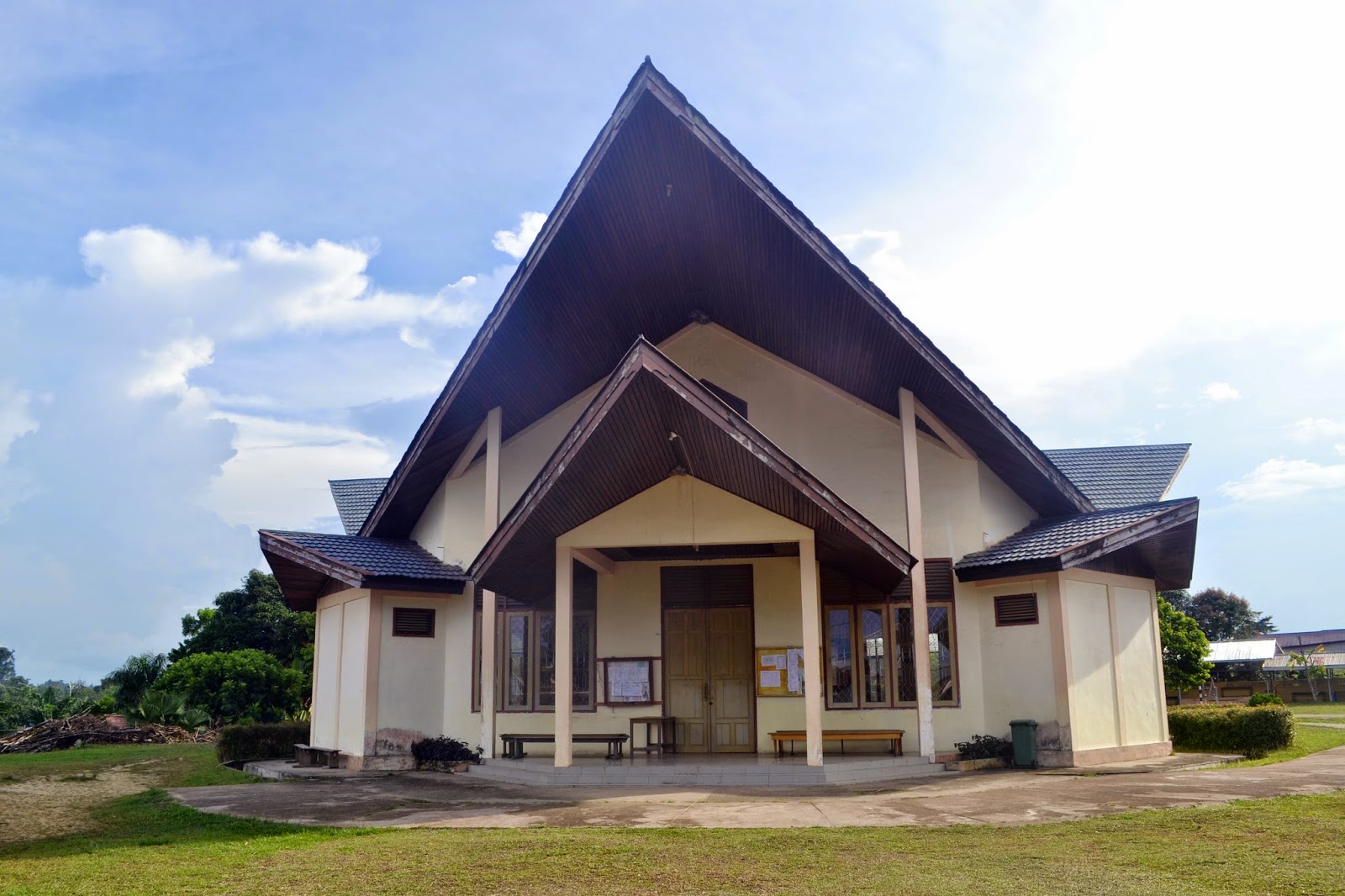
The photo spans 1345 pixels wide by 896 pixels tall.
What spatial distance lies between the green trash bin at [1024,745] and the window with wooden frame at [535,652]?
6.19 m

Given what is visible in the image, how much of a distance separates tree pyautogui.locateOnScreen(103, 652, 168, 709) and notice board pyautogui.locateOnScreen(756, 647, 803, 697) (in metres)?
17.8

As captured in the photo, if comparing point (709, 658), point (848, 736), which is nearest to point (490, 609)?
point (709, 658)

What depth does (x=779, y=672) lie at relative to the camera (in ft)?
51.1

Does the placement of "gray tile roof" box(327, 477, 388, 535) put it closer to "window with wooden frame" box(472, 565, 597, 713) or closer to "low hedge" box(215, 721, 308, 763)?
"low hedge" box(215, 721, 308, 763)

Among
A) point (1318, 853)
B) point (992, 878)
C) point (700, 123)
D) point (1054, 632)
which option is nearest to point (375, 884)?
point (992, 878)

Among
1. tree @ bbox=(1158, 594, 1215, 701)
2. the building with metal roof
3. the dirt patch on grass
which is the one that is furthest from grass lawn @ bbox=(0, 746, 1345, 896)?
tree @ bbox=(1158, 594, 1215, 701)

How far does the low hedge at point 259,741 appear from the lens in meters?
17.5

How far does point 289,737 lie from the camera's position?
18.5m

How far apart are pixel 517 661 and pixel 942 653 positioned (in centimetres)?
651

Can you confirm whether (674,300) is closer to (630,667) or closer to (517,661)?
(630,667)

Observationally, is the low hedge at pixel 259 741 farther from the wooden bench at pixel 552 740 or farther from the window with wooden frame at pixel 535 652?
the wooden bench at pixel 552 740

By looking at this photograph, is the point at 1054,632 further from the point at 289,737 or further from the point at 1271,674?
the point at 1271,674

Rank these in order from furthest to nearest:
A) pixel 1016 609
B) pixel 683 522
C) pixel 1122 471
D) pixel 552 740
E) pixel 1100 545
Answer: pixel 1122 471
pixel 1016 609
pixel 552 740
pixel 1100 545
pixel 683 522

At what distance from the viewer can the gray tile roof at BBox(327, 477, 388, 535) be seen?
21578 millimetres
